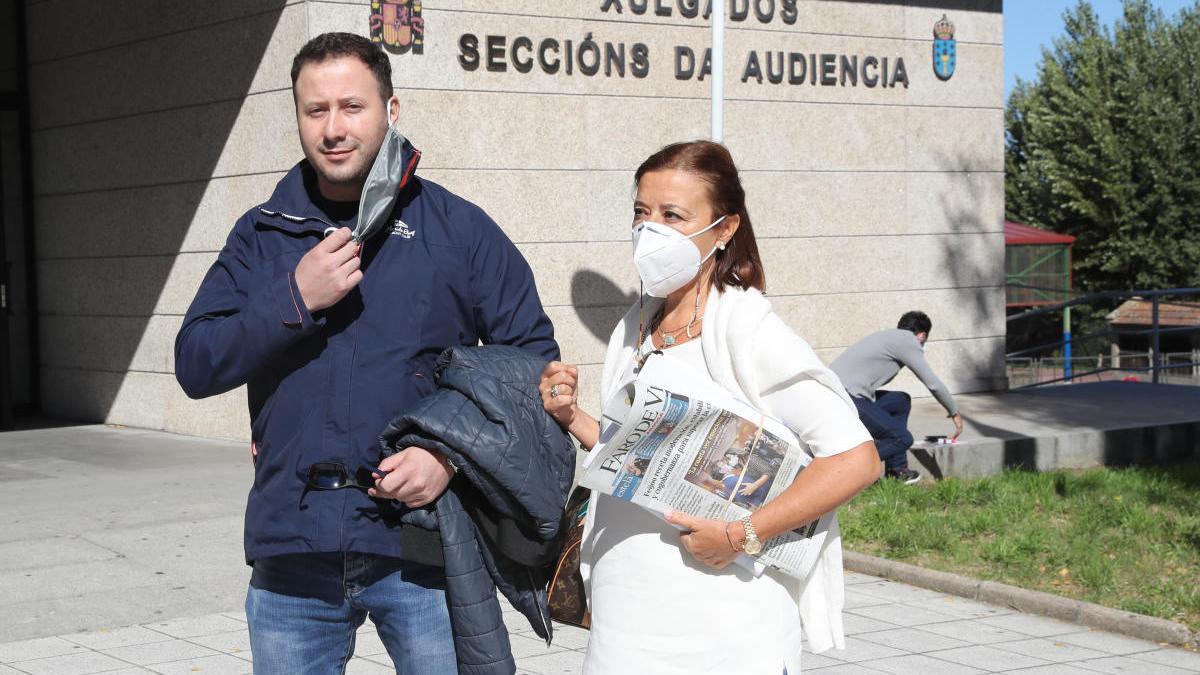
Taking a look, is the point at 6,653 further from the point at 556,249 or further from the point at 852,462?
the point at 556,249

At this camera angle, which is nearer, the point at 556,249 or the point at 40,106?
the point at 556,249

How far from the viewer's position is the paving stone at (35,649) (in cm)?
593

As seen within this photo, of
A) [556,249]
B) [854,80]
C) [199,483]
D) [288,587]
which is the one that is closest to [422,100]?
[556,249]

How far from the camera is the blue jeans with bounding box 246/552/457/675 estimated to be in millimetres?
2949

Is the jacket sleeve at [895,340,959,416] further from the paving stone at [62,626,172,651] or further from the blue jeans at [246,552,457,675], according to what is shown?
the blue jeans at [246,552,457,675]

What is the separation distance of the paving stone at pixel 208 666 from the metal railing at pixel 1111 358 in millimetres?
11994

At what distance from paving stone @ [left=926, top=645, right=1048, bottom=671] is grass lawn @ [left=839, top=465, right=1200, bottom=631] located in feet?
3.09

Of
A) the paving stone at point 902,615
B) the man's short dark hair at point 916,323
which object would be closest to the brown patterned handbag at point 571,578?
the paving stone at point 902,615

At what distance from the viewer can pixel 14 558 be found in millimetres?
7688

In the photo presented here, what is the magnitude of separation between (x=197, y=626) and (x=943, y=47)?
1143cm

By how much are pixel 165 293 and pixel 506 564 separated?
1070 cm

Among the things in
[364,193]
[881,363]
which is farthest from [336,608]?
[881,363]

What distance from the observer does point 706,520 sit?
2844 mm

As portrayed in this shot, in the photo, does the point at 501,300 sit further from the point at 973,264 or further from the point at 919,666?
the point at 973,264
